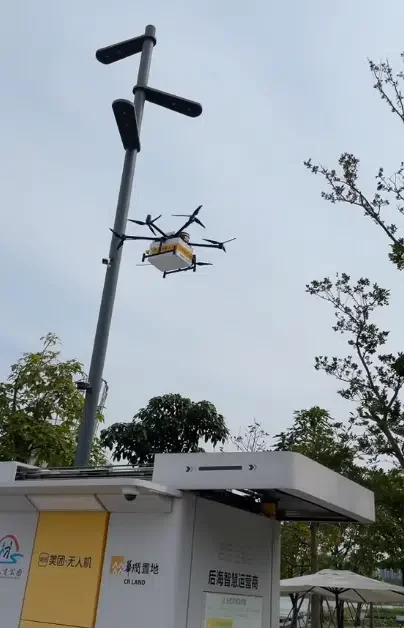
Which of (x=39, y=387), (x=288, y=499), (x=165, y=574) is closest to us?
(x=165, y=574)

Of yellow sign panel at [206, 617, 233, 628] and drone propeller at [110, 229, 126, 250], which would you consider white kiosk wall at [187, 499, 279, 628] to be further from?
drone propeller at [110, 229, 126, 250]

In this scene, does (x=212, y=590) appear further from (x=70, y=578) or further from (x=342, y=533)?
(x=342, y=533)

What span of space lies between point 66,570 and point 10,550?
72 cm

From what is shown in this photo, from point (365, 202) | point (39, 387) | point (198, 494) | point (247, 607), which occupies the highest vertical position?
point (365, 202)

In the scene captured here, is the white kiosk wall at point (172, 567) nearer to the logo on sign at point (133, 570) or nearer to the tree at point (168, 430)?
the logo on sign at point (133, 570)

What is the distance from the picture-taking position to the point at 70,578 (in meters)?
5.30

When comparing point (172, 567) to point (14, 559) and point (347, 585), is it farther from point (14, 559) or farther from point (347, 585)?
point (347, 585)

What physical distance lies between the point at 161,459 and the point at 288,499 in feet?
5.05

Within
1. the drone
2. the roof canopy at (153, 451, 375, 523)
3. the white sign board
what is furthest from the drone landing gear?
the white sign board

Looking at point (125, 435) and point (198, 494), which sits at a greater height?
point (125, 435)

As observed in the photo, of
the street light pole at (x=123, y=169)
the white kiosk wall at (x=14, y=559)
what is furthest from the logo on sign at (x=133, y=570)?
the street light pole at (x=123, y=169)

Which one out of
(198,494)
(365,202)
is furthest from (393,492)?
(198,494)

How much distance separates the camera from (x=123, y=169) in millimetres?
8102

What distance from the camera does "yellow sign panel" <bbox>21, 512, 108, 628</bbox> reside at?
517 cm
